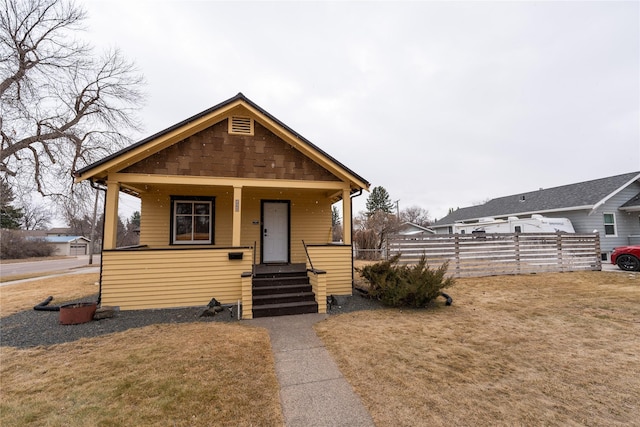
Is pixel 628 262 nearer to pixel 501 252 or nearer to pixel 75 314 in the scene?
pixel 501 252

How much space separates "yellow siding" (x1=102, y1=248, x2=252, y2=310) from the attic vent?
3457mm

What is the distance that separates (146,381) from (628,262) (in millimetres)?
19181

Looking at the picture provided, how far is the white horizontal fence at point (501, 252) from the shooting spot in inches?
425

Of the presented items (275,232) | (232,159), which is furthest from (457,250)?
(232,159)

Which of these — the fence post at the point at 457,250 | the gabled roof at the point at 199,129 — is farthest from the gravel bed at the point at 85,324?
the fence post at the point at 457,250

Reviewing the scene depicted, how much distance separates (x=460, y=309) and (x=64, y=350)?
8389 mm

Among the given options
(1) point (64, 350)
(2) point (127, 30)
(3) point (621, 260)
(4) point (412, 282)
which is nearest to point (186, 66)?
(2) point (127, 30)

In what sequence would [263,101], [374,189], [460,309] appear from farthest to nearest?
[374,189], [263,101], [460,309]

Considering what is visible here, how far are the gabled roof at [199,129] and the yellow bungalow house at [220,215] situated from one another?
26 mm

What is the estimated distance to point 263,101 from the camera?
2903cm

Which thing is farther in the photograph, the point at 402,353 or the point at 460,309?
the point at 460,309

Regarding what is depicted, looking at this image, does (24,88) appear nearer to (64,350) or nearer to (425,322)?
(64,350)

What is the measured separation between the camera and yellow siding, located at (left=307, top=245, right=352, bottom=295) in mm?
7832

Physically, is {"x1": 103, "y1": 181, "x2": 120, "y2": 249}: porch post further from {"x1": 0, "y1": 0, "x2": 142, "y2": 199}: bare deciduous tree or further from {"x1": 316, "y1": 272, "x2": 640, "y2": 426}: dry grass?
{"x1": 0, "y1": 0, "x2": 142, "y2": 199}: bare deciduous tree
